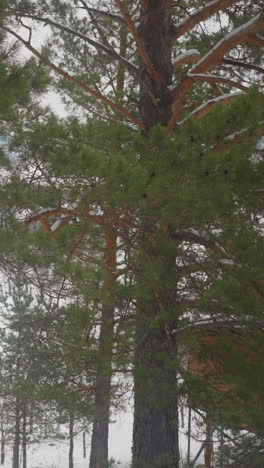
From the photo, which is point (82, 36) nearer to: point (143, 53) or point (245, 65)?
point (143, 53)

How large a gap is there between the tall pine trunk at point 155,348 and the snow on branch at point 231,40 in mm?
400

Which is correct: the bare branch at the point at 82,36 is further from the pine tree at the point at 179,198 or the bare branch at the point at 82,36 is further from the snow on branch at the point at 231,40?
the snow on branch at the point at 231,40

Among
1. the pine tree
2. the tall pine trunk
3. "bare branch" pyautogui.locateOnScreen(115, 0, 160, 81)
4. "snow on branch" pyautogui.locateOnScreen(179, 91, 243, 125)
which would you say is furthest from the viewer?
"snow on branch" pyautogui.locateOnScreen(179, 91, 243, 125)

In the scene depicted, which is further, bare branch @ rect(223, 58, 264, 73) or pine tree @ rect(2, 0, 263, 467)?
bare branch @ rect(223, 58, 264, 73)

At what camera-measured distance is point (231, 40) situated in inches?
148

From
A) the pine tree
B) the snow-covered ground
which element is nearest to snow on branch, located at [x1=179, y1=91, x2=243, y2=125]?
the pine tree

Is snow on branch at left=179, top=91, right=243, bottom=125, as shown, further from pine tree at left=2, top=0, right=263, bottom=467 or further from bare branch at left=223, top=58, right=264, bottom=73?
bare branch at left=223, top=58, right=264, bottom=73

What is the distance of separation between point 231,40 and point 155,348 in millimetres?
2453

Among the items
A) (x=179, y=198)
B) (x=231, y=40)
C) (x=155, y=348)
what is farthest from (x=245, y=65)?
(x=155, y=348)

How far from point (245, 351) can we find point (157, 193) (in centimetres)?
122

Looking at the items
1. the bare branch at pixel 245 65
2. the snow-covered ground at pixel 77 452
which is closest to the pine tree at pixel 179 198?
the bare branch at pixel 245 65

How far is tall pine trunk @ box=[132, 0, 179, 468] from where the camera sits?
12.3 ft

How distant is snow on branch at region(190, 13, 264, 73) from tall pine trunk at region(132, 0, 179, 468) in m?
0.40

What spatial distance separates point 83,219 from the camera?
12.6ft
